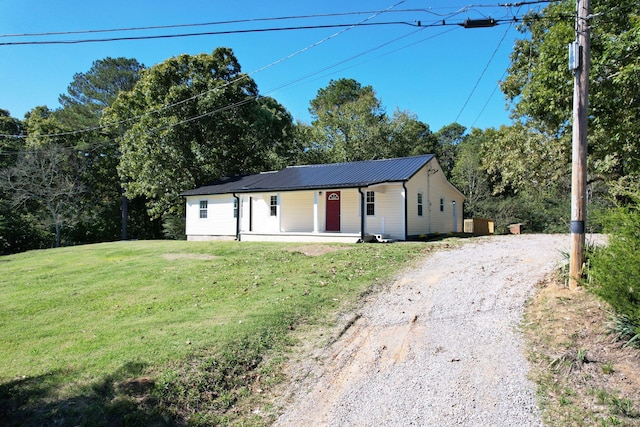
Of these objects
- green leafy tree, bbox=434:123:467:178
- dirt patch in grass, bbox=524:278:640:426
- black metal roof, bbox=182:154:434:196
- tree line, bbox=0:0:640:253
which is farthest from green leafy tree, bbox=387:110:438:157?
dirt patch in grass, bbox=524:278:640:426

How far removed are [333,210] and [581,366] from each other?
52.4 feet

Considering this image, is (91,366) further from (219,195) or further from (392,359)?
(219,195)

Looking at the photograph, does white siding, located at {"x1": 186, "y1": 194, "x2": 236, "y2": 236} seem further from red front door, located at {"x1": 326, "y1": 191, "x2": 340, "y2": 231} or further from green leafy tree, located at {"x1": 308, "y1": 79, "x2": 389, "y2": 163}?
green leafy tree, located at {"x1": 308, "y1": 79, "x2": 389, "y2": 163}

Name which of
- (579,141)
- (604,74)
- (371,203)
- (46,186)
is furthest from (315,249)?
(46,186)

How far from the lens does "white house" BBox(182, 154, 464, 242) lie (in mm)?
18016

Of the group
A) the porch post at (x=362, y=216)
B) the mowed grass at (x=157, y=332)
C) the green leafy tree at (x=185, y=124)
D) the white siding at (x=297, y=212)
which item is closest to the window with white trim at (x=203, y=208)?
the green leafy tree at (x=185, y=124)

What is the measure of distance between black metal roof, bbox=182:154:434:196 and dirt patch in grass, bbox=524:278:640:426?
39.2 feet

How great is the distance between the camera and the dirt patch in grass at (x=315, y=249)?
1332cm

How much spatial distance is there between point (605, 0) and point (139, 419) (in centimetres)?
1517

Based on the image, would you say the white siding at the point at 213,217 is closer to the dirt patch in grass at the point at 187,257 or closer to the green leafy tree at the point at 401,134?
the dirt patch in grass at the point at 187,257

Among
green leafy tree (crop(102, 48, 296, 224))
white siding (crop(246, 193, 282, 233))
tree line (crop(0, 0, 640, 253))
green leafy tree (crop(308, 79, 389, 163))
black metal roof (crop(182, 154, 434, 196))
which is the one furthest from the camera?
green leafy tree (crop(308, 79, 389, 163))

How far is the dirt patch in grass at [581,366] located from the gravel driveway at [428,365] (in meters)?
0.20

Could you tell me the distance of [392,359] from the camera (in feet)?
16.9

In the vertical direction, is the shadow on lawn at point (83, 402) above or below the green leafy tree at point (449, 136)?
below
